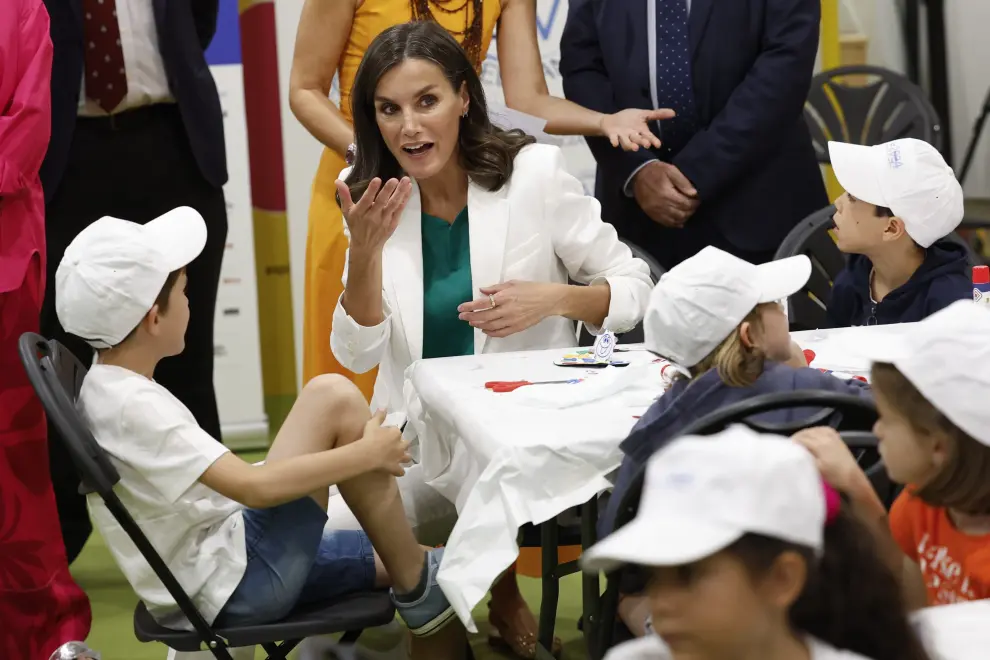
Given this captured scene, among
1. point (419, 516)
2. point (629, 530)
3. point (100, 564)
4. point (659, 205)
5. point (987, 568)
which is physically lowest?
point (100, 564)

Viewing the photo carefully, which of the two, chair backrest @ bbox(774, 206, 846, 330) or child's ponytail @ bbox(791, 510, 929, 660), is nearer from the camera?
child's ponytail @ bbox(791, 510, 929, 660)

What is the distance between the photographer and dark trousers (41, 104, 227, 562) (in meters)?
3.54

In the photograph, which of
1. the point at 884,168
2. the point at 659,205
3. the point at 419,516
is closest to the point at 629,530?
the point at 419,516

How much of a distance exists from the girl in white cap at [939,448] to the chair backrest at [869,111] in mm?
3162

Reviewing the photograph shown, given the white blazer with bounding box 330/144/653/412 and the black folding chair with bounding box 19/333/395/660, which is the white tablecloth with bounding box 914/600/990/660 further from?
the white blazer with bounding box 330/144/653/412

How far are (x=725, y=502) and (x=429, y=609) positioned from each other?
128 centimetres

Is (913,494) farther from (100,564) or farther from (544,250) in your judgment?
(100,564)

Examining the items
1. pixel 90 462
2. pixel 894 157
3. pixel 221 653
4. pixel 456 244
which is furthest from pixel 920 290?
pixel 90 462

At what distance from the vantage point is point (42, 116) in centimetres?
295

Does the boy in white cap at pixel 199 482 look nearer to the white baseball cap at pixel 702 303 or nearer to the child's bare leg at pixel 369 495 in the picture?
the child's bare leg at pixel 369 495

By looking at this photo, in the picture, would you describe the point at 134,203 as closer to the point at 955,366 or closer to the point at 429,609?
the point at 429,609

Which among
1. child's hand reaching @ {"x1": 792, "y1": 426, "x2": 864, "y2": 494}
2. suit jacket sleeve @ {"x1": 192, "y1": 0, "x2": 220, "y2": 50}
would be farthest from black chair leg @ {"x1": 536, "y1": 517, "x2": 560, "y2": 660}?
suit jacket sleeve @ {"x1": 192, "y1": 0, "x2": 220, "y2": 50}

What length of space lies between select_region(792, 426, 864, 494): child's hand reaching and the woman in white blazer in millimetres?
1126

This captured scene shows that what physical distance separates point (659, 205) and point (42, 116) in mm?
1588
